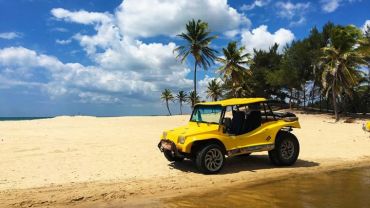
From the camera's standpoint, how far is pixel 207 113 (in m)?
12.0

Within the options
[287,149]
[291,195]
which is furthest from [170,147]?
[291,195]

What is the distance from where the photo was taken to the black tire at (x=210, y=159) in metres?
10.6

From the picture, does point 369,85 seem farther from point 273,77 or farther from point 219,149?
point 219,149

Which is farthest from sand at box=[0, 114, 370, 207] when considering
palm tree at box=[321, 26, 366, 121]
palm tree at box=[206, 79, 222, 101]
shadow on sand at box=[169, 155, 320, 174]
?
palm tree at box=[206, 79, 222, 101]

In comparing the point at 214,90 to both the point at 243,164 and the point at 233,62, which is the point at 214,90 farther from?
the point at 243,164

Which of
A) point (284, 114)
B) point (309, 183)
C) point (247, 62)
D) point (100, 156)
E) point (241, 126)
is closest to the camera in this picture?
point (309, 183)

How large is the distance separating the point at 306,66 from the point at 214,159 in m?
40.6

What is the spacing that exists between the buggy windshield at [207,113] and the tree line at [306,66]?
27.2 metres

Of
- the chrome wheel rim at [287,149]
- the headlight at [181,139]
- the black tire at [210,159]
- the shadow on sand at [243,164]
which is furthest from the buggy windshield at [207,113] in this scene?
the chrome wheel rim at [287,149]

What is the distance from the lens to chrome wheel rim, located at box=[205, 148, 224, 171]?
1072cm

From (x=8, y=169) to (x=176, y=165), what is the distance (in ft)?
15.4

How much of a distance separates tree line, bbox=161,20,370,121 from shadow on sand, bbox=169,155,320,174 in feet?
84.5

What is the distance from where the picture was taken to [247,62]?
1981 inches

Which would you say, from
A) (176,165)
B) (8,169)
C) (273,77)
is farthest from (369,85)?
(8,169)
